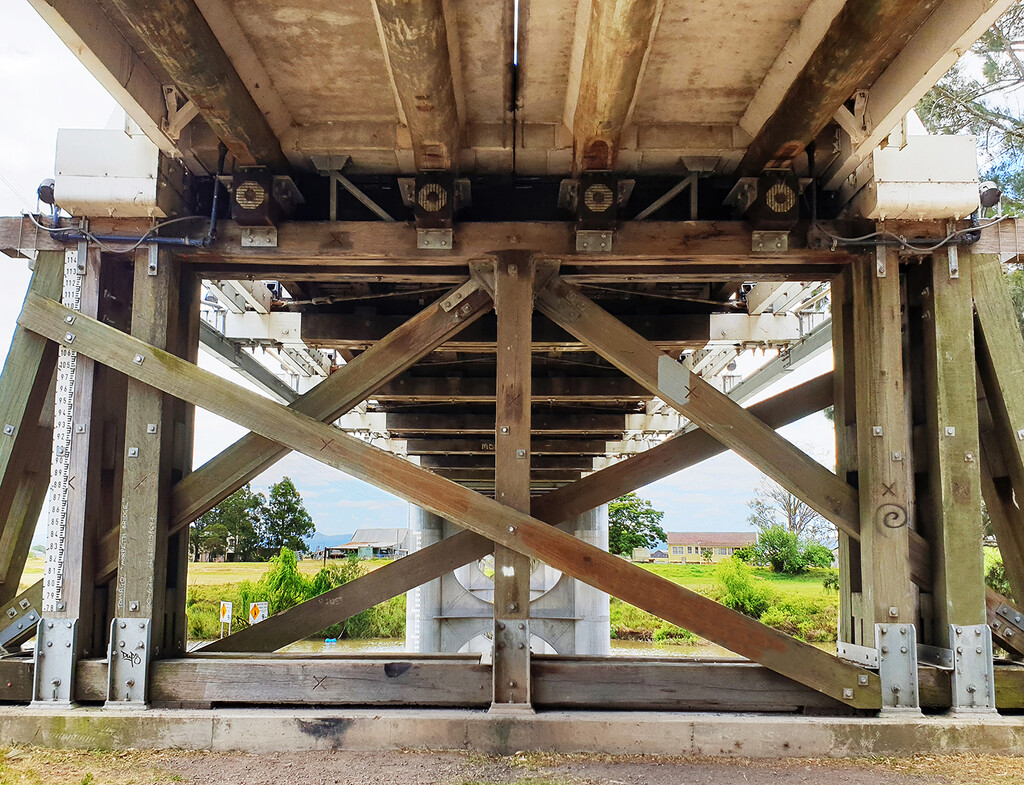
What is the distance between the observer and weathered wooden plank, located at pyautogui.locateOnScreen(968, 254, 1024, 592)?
5566 millimetres

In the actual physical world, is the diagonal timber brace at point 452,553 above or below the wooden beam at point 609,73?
below

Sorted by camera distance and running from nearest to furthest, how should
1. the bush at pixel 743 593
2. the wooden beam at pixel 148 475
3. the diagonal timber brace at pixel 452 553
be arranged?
the wooden beam at pixel 148 475, the diagonal timber brace at pixel 452 553, the bush at pixel 743 593

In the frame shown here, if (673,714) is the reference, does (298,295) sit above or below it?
above

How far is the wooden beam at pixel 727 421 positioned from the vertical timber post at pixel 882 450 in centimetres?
20

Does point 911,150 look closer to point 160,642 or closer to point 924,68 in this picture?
point 924,68

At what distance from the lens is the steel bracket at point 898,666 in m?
5.32

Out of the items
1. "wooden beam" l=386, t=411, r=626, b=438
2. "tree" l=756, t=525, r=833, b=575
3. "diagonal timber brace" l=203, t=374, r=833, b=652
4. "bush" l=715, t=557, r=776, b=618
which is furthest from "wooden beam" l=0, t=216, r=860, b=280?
"tree" l=756, t=525, r=833, b=575

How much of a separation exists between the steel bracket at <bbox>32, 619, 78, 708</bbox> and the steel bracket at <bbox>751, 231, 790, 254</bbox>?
4.98 metres

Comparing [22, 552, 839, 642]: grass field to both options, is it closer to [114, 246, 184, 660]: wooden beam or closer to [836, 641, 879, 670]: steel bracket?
[836, 641, 879, 670]: steel bracket

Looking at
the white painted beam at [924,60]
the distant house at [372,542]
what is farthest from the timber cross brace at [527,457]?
the distant house at [372,542]

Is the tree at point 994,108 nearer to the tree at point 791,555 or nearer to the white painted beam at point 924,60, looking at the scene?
the white painted beam at point 924,60

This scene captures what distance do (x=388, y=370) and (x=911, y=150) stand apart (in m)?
3.68

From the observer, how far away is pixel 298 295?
8.61 metres

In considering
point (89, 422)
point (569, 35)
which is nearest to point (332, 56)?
point (569, 35)
